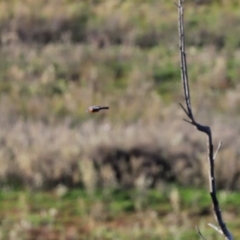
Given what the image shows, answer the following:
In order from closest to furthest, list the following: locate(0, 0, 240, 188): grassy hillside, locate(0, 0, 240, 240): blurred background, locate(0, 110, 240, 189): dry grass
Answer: locate(0, 0, 240, 240): blurred background → locate(0, 110, 240, 189): dry grass → locate(0, 0, 240, 188): grassy hillside

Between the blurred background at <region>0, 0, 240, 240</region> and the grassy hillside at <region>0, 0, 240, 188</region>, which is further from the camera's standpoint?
the grassy hillside at <region>0, 0, 240, 188</region>

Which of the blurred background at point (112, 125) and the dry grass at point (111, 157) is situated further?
the dry grass at point (111, 157)

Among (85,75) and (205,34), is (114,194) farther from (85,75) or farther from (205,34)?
(205,34)

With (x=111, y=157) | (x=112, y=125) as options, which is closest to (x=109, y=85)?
(x=112, y=125)

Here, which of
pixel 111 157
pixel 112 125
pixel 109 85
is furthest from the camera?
pixel 109 85

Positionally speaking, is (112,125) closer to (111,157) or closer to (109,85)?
(111,157)

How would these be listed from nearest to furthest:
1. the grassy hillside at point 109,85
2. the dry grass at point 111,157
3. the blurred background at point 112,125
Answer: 1. the blurred background at point 112,125
2. the dry grass at point 111,157
3. the grassy hillside at point 109,85

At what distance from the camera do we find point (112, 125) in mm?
9375

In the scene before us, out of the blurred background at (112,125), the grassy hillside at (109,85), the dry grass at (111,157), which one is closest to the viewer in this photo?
the blurred background at (112,125)

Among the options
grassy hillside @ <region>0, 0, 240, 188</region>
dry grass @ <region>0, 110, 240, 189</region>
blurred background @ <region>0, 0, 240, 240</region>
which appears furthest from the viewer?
grassy hillside @ <region>0, 0, 240, 188</region>

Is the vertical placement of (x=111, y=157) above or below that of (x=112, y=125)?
above

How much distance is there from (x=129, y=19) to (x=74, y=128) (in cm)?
834

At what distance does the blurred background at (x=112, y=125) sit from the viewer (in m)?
6.61

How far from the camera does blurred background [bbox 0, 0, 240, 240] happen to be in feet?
21.7
